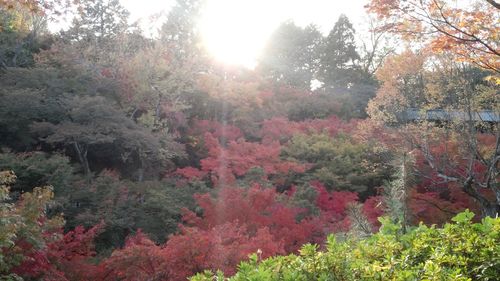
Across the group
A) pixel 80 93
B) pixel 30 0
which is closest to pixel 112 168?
pixel 80 93

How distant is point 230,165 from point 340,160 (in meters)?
4.22

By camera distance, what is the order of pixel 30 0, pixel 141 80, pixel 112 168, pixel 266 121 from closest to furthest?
pixel 30 0 < pixel 112 168 < pixel 141 80 < pixel 266 121

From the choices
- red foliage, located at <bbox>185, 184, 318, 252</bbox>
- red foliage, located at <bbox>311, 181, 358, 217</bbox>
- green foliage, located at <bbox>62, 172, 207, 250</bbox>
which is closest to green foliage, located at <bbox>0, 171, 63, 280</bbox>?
green foliage, located at <bbox>62, 172, 207, 250</bbox>

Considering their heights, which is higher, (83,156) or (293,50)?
(293,50)

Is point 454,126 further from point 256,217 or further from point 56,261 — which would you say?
point 56,261

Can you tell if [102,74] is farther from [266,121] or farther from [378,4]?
[378,4]

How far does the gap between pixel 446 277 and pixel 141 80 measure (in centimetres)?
1485

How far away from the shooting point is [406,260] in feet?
9.30

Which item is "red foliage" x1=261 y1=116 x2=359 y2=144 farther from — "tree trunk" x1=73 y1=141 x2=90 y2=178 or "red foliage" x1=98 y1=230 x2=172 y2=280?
"red foliage" x1=98 y1=230 x2=172 y2=280

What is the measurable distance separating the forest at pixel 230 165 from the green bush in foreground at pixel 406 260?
0.01m

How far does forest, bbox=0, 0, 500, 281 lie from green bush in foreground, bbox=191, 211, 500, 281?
15 millimetres

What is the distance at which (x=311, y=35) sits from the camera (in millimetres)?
36531

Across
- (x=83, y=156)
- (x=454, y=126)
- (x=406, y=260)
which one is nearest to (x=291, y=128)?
(x=454, y=126)

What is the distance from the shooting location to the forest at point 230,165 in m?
4.10
